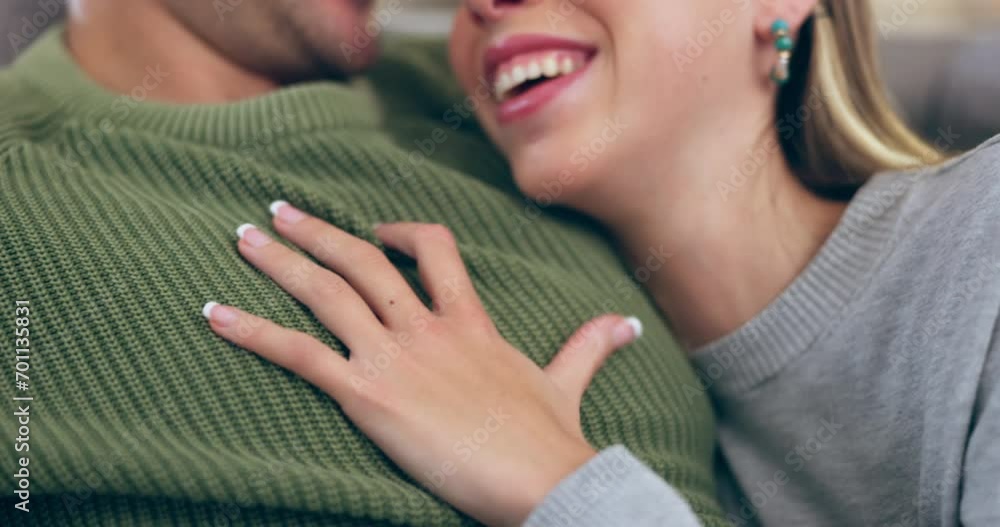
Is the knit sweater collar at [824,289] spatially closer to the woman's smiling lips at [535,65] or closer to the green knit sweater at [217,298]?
the green knit sweater at [217,298]

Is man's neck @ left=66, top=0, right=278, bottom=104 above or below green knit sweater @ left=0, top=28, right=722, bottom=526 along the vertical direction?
above

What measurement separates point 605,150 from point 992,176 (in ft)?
1.06

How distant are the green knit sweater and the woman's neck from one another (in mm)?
60

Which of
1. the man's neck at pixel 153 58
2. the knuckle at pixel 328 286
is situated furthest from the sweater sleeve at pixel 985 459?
the man's neck at pixel 153 58

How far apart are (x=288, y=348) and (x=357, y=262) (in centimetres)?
10

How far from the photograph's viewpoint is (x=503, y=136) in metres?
0.88

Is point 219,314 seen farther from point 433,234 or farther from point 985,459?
point 985,459

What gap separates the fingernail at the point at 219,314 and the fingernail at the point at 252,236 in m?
0.07

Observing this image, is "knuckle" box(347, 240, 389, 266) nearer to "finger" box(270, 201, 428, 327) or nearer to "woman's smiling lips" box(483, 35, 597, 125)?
"finger" box(270, 201, 428, 327)

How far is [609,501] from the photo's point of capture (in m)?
0.61

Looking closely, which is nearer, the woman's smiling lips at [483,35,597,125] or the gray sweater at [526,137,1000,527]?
the gray sweater at [526,137,1000,527]

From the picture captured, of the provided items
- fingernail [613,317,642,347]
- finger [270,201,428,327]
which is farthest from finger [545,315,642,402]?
finger [270,201,428,327]

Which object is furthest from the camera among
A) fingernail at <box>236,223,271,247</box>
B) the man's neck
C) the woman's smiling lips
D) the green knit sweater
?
the man's neck

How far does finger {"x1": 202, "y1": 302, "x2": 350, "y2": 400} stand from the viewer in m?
0.63
